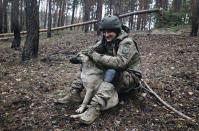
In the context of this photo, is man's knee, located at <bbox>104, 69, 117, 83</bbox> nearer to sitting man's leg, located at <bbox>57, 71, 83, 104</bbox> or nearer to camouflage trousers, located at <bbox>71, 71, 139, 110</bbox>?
camouflage trousers, located at <bbox>71, 71, 139, 110</bbox>

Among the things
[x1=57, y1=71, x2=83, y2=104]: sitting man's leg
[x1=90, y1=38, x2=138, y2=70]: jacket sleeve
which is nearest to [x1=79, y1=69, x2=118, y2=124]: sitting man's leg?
[x1=90, y1=38, x2=138, y2=70]: jacket sleeve

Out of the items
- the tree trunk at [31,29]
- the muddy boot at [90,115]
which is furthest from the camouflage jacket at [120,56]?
the tree trunk at [31,29]

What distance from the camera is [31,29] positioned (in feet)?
23.5

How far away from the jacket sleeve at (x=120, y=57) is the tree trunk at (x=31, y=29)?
491cm

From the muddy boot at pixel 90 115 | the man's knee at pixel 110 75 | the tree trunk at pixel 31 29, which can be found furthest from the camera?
the tree trunk at pixel 31 29

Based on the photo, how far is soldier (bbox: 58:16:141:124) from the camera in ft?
9.80

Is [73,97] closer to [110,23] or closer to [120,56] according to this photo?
[120,56]

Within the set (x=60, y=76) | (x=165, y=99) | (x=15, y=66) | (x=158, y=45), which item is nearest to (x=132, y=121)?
(x=165, y=99)

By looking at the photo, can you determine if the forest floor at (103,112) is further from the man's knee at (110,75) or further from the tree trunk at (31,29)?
the man's knee at (110,75)

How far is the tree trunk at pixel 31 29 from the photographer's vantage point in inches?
275

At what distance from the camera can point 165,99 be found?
160 inches

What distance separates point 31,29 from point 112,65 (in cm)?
534

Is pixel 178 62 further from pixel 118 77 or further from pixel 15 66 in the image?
pixel 15 66

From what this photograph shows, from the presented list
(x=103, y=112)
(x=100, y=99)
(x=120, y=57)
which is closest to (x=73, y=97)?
(x=103, y=112)
